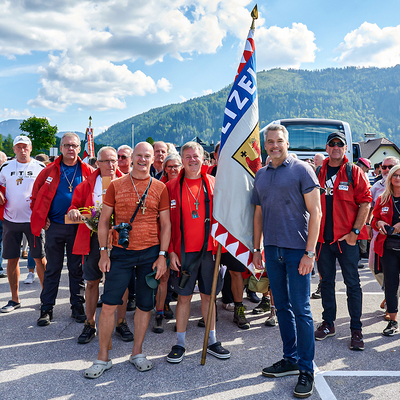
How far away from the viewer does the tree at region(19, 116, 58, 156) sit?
49.4 meters

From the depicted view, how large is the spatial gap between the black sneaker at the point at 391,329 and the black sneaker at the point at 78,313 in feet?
12.6

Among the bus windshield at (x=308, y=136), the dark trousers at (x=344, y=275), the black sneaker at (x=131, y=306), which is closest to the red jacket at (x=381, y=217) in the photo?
the dark trousers at (x=344, y=275)

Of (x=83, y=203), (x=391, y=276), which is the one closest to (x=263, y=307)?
(x=391, y=276)

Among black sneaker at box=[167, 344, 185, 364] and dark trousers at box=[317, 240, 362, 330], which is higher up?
dark trousers at box=[317, 240, 362, 330]

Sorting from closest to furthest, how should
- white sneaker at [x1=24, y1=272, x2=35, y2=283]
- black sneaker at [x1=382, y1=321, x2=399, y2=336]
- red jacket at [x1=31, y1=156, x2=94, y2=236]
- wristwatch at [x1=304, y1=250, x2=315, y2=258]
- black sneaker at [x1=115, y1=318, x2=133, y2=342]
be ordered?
wristwatch at [x1=304, y1=250, x2=315, y2=258], black sneaker at [x1=115, y1=318, x2=133, y2=342], black sneaker at [x1=382, y1=321, x2=399, y2=336], red jacket at [x1=31, y1=156, x2=94, y2=236], white sneaker at [x1=24, y1=272, x2=35, y2=283]

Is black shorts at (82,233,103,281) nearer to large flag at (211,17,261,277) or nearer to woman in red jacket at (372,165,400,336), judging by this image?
large flag at (211,17,261,277)

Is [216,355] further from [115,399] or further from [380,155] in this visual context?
[380,155]

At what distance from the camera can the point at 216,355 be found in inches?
143

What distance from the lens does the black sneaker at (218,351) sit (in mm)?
3619

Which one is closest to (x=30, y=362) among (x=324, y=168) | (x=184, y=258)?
(x=184, y=258)

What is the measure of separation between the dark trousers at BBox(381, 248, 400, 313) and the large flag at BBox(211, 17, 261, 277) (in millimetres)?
1895

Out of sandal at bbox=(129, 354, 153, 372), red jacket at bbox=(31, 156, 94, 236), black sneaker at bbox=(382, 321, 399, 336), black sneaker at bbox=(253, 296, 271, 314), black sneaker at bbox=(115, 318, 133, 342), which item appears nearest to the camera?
sandal at bbox=(129, 354, 153, 372)

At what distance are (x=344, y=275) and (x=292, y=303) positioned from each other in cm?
120

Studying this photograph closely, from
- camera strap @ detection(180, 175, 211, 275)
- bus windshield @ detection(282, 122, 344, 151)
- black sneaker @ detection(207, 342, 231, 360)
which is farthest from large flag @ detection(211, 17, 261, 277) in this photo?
bus windshield @ detection(282, 122, 344, 151)
